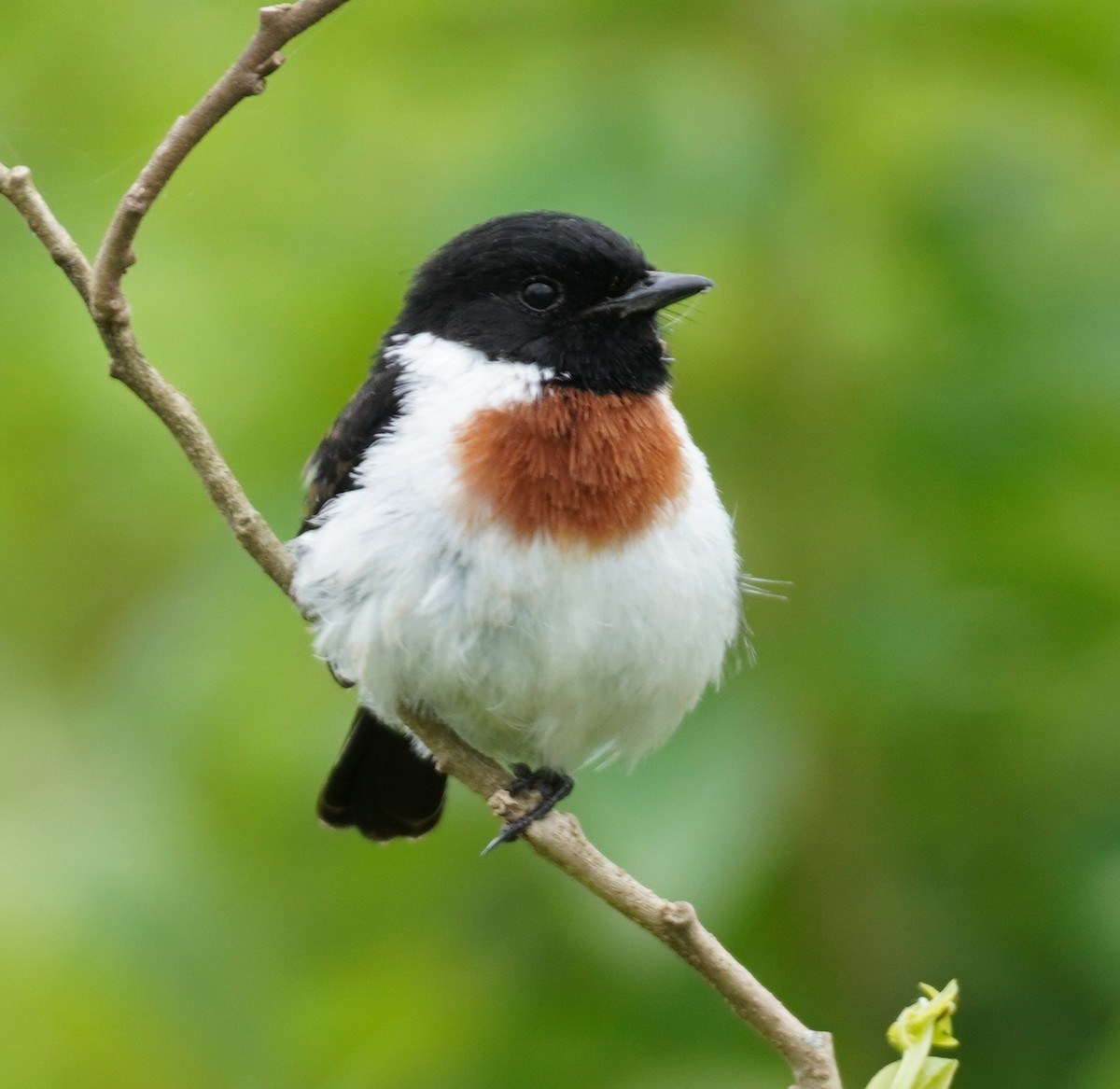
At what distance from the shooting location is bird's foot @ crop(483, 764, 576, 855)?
12.0 feet

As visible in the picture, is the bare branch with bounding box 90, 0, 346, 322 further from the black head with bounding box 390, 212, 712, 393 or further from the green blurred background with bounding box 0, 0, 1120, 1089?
the black head with bounding box 390, 212, 712, 393

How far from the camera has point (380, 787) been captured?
14.3 feet

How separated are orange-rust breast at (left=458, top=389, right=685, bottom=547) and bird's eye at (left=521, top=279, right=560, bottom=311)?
0.79 ft

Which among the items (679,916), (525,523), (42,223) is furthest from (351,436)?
(679,916)

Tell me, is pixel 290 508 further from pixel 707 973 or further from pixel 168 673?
pixel 707 973

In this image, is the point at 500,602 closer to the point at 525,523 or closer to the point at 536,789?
the point at 525,523

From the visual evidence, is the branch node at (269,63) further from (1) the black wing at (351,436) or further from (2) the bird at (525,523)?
(1) the black wing at (351,436)

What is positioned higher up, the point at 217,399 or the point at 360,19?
the point at 360,19

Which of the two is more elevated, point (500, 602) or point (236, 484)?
point (236, 484)

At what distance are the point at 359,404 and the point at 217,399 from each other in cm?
39

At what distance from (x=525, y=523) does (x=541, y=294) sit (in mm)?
642

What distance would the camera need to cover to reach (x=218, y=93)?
2.73 meters

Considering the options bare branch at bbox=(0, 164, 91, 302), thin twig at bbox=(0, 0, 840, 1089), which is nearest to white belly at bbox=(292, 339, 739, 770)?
thin twig at bbox=(0, 0, 840, 1089)

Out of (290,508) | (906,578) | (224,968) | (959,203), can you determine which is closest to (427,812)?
(224,968)
